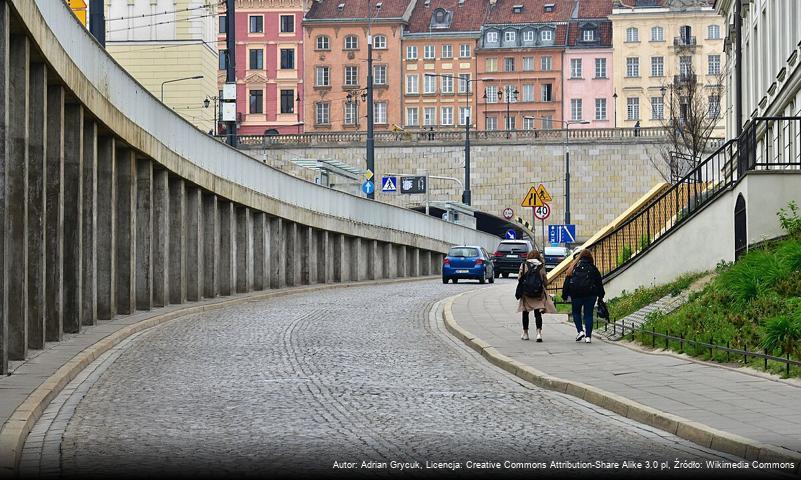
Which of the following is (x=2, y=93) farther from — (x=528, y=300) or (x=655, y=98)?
(x=655, y=98)

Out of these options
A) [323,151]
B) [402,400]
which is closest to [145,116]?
[402,400]

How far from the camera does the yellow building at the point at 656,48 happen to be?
126m

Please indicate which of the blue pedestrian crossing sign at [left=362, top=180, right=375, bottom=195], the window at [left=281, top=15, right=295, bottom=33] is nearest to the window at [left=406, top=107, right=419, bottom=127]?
the window at [left=281, top=15, right=295, bottom=33]

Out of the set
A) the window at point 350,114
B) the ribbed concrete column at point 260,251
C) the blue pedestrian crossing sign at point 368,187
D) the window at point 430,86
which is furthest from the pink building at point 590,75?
the ribbed concrete column at point 260,251

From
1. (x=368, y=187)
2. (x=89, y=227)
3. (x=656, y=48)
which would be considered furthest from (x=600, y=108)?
(x=89, y=227)

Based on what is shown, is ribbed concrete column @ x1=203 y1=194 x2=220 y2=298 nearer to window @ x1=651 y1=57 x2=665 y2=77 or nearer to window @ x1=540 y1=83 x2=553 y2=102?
window @ x1=651 y1=57 x2=665 y2=77

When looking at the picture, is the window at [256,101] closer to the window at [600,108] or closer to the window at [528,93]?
the window at [528,93]

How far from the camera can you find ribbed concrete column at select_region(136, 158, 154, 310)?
1313 inches

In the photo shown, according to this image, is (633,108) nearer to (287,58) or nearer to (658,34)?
(658,34)

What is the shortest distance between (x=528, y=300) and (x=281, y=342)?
3.93 meters

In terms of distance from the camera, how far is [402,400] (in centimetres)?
1616

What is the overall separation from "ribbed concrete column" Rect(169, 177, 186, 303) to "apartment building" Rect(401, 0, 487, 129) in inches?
3703

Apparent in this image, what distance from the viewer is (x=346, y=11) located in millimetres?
133250

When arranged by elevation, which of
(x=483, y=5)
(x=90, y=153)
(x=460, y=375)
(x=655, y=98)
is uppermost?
(x=483, y=5)
